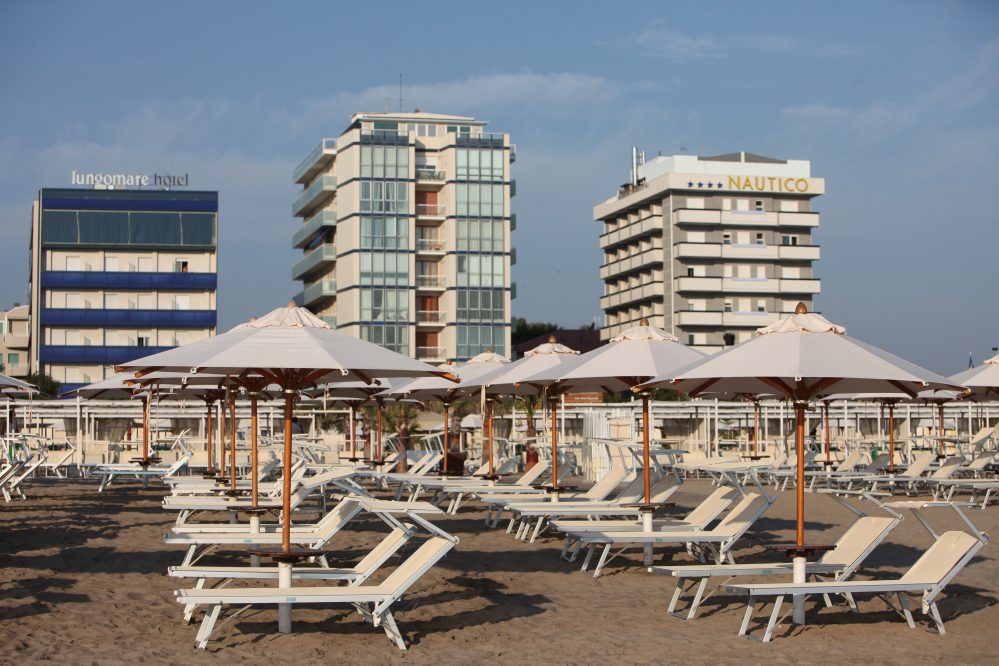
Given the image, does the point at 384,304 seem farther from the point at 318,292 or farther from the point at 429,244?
the point at 318,292

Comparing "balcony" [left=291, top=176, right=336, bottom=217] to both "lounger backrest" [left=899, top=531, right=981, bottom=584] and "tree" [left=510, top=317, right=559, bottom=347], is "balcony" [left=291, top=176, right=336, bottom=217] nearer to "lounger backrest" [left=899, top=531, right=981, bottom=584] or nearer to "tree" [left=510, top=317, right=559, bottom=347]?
"tree" [left=510, top=317, right=559, bottom=347]

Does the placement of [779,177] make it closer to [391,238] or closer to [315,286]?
[391,238]

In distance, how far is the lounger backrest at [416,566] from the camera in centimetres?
637

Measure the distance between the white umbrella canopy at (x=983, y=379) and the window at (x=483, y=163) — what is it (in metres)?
51.4

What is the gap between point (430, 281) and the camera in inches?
2655

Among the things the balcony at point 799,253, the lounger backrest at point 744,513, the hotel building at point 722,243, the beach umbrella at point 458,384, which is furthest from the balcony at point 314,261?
the lounger backrest at point 744,513

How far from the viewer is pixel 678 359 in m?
10.0

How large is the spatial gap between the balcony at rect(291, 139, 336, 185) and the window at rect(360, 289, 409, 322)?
391 inches

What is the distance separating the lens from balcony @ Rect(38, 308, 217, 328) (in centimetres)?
6444

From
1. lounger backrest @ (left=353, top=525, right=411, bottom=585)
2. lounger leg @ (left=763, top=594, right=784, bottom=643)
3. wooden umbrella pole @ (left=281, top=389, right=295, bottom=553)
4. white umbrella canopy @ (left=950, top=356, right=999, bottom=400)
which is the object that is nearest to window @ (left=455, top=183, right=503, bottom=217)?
white umbrella canopy @ (left=950, top=356, right=999, bottom=400)

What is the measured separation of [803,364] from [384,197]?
6011cm

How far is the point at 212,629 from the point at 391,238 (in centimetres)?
6041

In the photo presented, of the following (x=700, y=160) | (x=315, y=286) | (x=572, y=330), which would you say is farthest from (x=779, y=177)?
(x=315, y=286)

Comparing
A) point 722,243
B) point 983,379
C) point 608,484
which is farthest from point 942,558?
point 722,243
